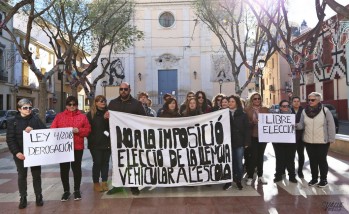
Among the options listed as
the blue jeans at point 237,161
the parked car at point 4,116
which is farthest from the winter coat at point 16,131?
the parked car at point 4,116

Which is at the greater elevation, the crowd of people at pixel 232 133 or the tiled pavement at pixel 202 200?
the crowd of people at pixel 232 133

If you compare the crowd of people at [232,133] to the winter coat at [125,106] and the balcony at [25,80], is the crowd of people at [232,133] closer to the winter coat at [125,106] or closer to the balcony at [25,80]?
the winter coat at [125,106]

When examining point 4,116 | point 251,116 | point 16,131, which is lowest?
point 4,116

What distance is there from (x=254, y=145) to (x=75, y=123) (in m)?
3.44

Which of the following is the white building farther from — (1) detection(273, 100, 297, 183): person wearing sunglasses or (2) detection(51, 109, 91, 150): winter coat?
(2) detection(51, 109, 91, 150): winter coat

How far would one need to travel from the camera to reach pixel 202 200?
6.32 meters

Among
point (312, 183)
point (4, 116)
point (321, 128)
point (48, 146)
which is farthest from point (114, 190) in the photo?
point (4, 116)

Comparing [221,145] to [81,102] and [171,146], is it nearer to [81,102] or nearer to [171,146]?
[171,146]

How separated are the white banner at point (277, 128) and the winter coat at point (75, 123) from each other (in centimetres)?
325

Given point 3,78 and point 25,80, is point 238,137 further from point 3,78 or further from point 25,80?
point 25,80

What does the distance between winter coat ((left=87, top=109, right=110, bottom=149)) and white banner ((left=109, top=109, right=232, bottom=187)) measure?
18 cm

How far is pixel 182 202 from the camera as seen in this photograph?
20.4 feet

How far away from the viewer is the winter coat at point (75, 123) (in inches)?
258

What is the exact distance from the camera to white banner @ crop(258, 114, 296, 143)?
7.47 m
